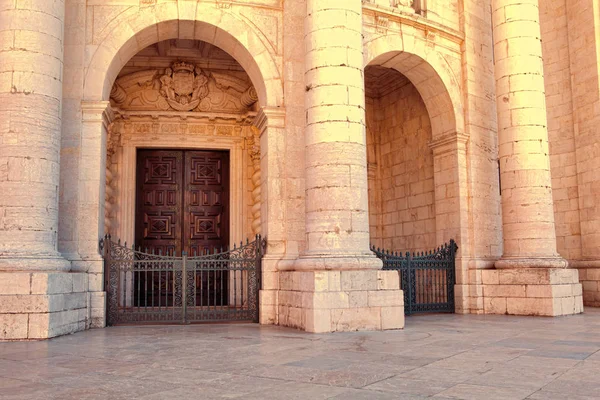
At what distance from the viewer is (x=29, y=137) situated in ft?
30.8

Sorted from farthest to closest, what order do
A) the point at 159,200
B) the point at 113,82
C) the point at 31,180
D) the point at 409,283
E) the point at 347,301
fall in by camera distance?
the point at 159,200
the point at 409,283
the point at 113,82
the point at 347,301
the point at 31,180

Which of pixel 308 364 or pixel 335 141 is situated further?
pixel 335 141

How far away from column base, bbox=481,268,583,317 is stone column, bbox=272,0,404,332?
388cm

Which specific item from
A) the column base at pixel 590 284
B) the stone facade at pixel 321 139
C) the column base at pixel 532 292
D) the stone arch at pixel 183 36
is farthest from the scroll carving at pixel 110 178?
the column base at pixel 590 284

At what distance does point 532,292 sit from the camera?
12.5 metres

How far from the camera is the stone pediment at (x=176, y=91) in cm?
1489

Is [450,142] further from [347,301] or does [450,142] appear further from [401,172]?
[347,301]

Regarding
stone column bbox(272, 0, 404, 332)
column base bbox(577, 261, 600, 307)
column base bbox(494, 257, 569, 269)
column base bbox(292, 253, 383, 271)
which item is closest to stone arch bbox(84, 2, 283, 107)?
stone column bbox(272, 0, 404, 332)

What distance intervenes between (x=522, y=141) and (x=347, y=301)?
6.05 metres

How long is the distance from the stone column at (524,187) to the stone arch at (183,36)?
5.35 metres

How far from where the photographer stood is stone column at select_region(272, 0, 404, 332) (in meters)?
9.72

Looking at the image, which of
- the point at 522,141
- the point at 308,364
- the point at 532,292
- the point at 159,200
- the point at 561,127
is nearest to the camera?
the point at 308,364

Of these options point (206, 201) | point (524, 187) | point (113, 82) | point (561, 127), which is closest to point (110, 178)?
point (206, 201)

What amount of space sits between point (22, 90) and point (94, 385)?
233 inches
